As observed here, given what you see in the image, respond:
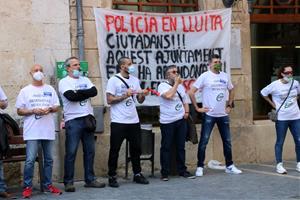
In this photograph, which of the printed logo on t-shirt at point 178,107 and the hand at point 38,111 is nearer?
the hand at point 38,111

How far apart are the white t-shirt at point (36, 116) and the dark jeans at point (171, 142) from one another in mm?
1895

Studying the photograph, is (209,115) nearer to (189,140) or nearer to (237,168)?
(189,140)

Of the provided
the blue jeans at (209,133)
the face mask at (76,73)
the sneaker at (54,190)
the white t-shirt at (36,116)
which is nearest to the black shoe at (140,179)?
the blue jeans at (209,133)

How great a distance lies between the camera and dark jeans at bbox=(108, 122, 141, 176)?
315 inches

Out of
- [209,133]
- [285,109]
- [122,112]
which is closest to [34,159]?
[122,112]

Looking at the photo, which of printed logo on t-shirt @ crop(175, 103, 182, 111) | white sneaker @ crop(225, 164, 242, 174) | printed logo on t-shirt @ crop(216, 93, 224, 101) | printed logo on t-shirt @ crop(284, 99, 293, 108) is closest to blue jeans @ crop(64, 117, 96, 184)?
printed logo on t-shirt @ crop(175, 103, 182, 111)

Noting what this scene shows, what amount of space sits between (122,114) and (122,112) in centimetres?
3

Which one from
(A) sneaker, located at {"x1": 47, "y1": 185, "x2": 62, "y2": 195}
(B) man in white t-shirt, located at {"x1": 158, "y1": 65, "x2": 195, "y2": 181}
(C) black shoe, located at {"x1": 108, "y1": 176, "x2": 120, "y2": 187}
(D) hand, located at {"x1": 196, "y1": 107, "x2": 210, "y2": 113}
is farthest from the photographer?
(D) hand, located at {"x1": 196, "y1": 107, "x2": 210, "y2": 113}

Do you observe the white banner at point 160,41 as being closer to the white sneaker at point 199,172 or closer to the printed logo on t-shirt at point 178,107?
the printed logo on t-shirt at point 178,107

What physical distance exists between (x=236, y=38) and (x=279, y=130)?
2134 mm

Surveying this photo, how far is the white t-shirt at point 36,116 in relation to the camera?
7.38 m

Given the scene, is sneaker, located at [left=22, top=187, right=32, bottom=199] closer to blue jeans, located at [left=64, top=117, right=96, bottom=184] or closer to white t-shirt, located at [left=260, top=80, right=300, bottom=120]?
blue jeans, located at [left=64, top=117, right=96, bottom=184]

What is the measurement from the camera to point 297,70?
11.2m

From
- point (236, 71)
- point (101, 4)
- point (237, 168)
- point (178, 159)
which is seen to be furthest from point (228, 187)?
point (101, 4)
